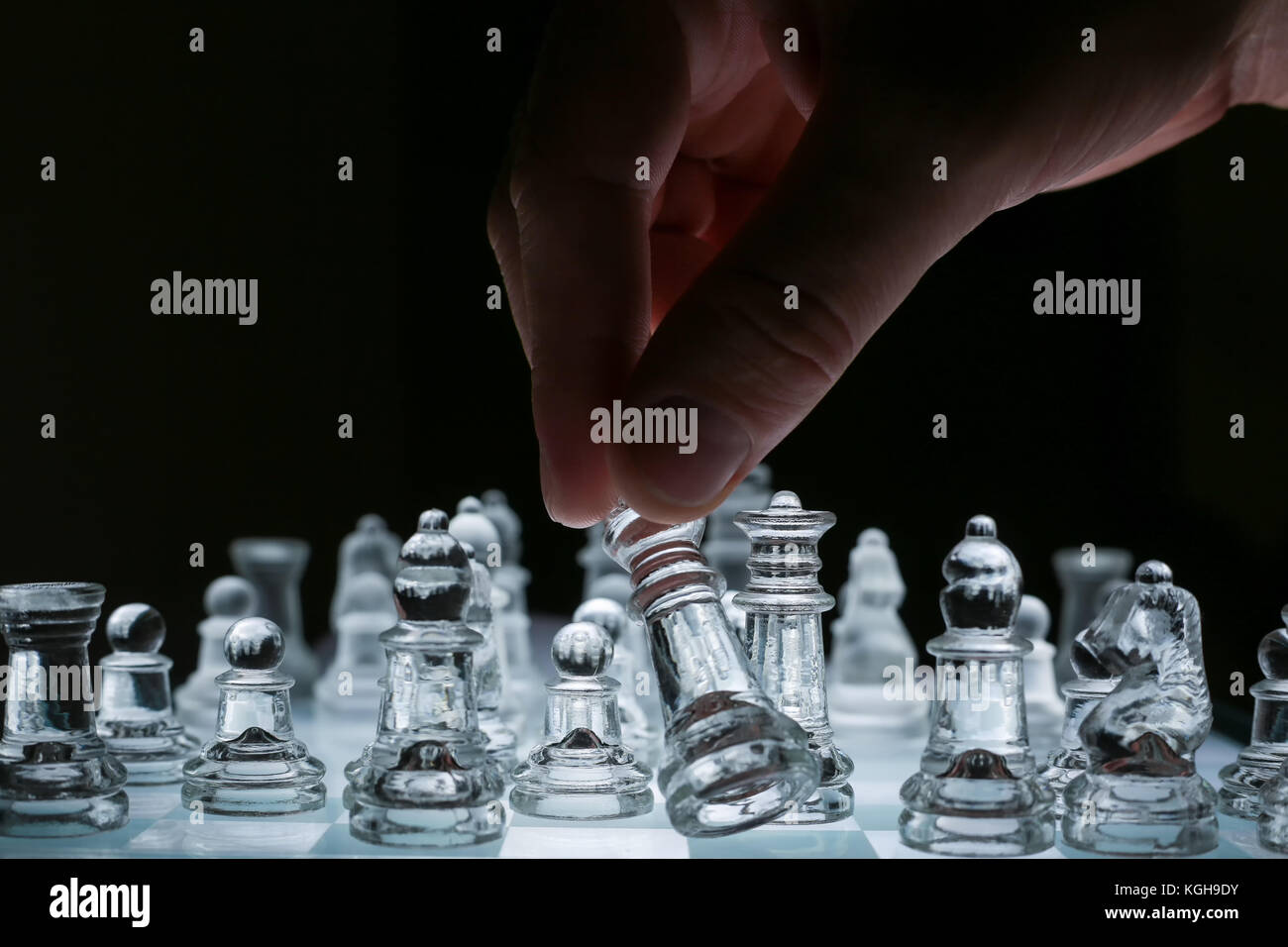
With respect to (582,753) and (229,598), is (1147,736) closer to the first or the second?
(582,753)

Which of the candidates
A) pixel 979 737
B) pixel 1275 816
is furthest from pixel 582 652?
pixel 1275 816

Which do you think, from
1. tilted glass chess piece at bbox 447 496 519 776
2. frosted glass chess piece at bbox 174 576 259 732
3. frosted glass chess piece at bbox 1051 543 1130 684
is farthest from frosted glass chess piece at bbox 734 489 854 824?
→ frosted glass chess piece at bbox 1051 543 1130 684

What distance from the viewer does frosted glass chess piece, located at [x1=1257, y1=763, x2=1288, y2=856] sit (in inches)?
50.6

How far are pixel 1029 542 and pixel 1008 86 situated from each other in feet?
7.58

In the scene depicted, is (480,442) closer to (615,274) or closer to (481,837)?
(615,274)

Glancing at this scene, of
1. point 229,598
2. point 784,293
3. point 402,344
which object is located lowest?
point 229,598

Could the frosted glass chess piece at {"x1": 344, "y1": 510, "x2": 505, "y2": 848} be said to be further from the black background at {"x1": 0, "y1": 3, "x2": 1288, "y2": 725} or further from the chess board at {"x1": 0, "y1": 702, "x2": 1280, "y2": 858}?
the black background at {"x1": 0, "y1": 3, "x2": 1288, "y2": 725}

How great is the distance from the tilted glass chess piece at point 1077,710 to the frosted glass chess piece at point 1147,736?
8 cm

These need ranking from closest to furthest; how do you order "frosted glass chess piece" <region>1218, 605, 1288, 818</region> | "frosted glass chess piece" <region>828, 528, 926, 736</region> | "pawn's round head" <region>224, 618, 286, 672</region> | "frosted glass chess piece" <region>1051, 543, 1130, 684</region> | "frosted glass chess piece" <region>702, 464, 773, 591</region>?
1. "frosted glass chess piece" <region>1218, 605, 1288, 818</region>
2. "pawn's round head" <region>224, 618, 286, 672</region>
3. "frosted glass chess piece" <region>828, 528, 926, 736</region>
4. "frosted glass chess piece" <region>702, 464, 773, 591</region>
5. "frosted glass chess piece" <region>1051, 543, 1130, 684</region>

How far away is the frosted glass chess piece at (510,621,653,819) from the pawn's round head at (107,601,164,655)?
58cm

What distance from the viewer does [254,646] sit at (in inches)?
61.9

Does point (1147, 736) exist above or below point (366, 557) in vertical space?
below

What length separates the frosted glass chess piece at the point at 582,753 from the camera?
143 cm

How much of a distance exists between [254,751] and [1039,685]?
118 cm
